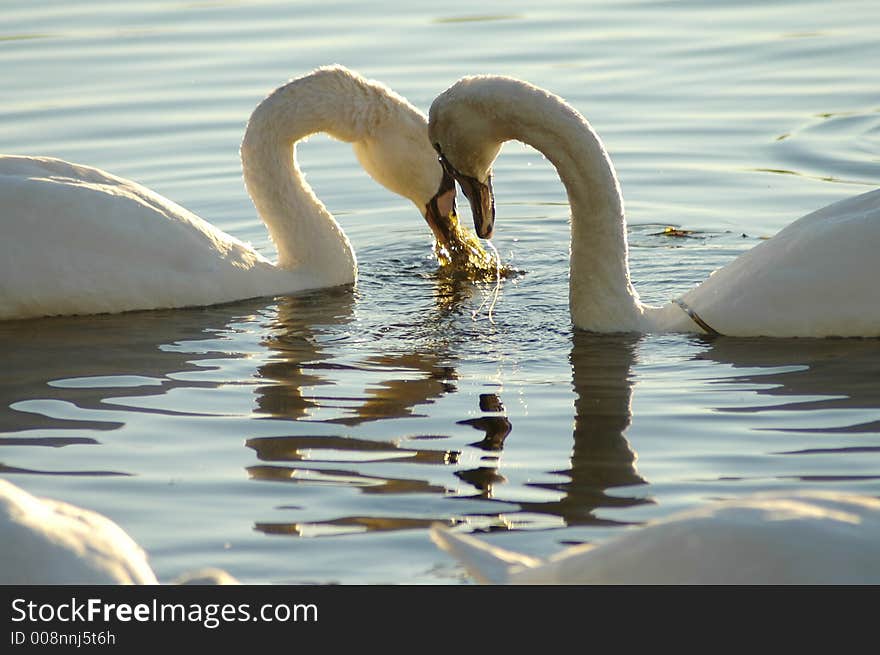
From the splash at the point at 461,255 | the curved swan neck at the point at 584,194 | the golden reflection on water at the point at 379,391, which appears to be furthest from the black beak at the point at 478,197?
the splash at the point at 461,255

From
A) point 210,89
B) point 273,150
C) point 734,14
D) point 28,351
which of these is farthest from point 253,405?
point 734,14

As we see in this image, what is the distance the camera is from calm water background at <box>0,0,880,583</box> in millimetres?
5707

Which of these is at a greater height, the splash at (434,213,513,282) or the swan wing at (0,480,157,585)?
the splash at (434,213,513,282)

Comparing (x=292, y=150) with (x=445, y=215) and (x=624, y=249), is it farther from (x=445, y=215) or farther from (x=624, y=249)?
(x=624, y=249)

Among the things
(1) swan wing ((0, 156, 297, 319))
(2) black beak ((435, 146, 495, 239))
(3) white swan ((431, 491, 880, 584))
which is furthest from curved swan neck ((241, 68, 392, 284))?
(3) white swan ((431, 491, 880, 584))

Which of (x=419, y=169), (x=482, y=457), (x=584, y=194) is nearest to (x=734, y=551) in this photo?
(x=482, y=457)

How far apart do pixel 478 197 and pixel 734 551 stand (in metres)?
4.80

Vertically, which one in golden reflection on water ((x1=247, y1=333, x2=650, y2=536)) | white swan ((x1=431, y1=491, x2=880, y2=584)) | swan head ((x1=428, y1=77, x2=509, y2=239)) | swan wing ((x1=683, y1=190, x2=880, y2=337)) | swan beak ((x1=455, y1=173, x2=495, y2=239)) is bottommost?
golden reflection on water ((x1=247, y1=333, x2=650, y2=536))

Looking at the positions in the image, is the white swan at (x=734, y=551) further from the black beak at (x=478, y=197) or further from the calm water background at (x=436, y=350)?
the black beak at (x=478, y=197)

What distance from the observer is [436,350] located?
784cm

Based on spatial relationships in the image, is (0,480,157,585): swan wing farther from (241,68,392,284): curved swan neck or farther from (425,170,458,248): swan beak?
(425,170,458,248): swan beak

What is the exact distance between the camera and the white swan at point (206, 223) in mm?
8445

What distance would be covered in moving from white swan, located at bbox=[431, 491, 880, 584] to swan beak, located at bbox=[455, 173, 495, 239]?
450 centimetres
